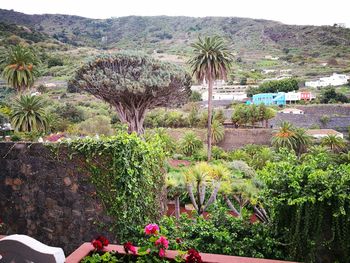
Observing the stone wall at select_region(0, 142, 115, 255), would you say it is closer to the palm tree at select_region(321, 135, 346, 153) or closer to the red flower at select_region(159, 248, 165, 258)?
the red flower at select_region(159, 248, 165, 258)

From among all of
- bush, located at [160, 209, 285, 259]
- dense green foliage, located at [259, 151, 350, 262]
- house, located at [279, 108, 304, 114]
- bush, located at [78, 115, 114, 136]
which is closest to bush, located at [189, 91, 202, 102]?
house, located at [279, 108, 304, 114]

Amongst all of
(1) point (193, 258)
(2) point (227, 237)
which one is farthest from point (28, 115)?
(1) point (193, 258)

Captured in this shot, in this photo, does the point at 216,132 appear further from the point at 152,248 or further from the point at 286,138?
the point at 152,248

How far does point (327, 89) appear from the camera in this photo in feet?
176

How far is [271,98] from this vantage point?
5572cm

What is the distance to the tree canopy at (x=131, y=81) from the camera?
2075cm

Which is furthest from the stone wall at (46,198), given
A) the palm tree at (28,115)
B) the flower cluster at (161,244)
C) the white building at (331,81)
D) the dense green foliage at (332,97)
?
the white building at (331,81)

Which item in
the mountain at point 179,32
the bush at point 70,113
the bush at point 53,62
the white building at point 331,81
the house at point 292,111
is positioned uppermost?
the mountain at point 179,32

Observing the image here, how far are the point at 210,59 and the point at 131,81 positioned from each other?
32.6ft

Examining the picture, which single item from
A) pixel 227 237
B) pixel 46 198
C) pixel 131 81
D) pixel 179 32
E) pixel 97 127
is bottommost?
pixel 97 127

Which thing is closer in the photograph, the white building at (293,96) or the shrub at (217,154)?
the shrub at (217,154)

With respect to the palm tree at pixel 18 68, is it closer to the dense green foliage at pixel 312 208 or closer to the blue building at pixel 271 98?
the dense green foliage at pixel 312 208

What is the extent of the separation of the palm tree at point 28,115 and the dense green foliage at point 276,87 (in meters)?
42.0

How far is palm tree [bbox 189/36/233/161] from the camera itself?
28.4 m
